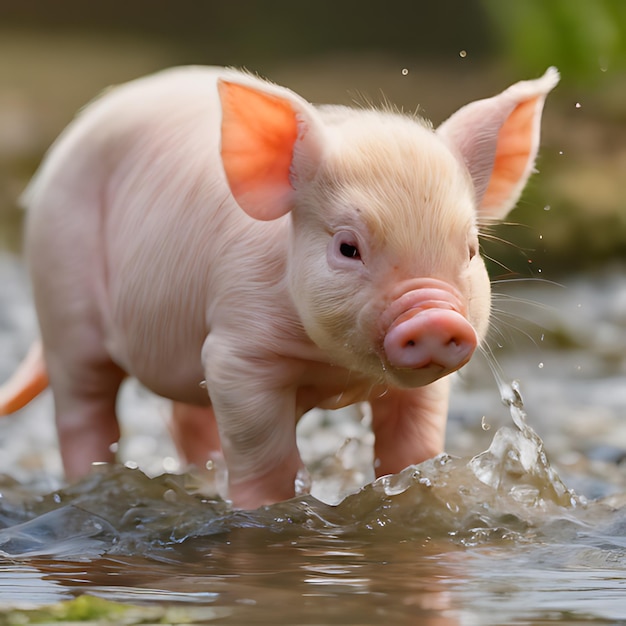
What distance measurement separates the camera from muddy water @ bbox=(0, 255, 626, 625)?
2.40 metres

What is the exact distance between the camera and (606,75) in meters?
12.2

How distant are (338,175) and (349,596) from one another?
1.03 meters

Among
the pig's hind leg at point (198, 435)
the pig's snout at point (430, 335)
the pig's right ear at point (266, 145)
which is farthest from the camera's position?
the pig's hind leg at point (198, 435)

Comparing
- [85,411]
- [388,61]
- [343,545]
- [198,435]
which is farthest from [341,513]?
[388,61]

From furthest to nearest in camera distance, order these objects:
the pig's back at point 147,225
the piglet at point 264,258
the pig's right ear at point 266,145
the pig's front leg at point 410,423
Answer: the pig's back at point 147,225 < the pig's front leg at point 410,423 < the pig's right ear at point 266,145 < the piglet at point 264,258

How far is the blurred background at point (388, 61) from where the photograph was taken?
10.4 m

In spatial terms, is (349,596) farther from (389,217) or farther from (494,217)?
(494,217)

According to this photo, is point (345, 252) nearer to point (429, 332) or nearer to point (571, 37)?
point (429, 332)

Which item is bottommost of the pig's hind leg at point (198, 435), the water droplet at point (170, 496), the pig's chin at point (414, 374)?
the water droplet at point (170, 496)

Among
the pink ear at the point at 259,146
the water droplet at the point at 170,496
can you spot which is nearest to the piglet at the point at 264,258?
the pink ear at the point at 259,146

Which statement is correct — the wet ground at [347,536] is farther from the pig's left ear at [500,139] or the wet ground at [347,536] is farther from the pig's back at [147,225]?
the pig's back at [147,225]

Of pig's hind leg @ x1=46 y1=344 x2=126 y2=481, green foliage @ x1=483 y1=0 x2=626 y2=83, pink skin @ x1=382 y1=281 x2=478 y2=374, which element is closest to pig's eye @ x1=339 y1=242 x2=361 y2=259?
pink skin @ x1=382 y1=281 x2=478 y2=374

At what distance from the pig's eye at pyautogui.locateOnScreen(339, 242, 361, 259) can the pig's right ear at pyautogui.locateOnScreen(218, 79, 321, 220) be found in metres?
0.23

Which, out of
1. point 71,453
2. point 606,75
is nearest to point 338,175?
point 71,453
